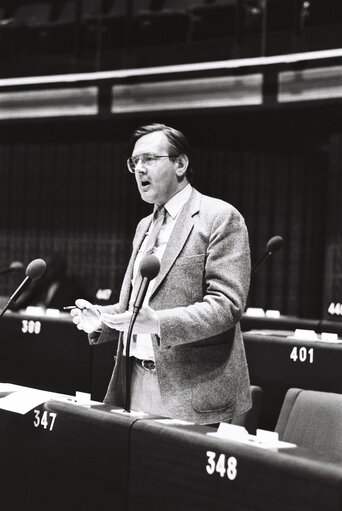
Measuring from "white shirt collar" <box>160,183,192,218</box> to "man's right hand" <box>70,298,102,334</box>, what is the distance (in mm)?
358

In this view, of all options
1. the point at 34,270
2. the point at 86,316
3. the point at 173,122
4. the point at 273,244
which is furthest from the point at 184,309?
the point at 173,122

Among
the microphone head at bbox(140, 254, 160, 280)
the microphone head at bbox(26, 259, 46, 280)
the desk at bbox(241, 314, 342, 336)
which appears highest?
the microphone head at bbox(140, 254, 160, 280)

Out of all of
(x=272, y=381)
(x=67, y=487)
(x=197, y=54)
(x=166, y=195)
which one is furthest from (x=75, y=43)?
(x=67, y=487)

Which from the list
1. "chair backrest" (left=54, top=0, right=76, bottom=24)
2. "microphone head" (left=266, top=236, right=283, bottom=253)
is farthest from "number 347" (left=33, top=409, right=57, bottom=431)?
"chair backrest" (left=54, top=0, right=76, bottom=24)

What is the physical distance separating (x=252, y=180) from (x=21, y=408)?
20.1 feet

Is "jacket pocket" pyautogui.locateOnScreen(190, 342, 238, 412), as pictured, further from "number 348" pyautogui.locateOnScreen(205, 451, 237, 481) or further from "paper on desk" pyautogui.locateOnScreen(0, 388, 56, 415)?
"number 348" pyautogui.locateOnScreen(205, 451, 237, 481)

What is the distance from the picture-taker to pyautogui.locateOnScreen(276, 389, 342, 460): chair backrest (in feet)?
8.11

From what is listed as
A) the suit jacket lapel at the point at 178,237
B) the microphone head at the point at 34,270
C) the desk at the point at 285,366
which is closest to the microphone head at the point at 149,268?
the suit jacket lapel at the point at 178,237

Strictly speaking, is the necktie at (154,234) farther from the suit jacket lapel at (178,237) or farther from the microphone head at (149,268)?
the microphone head at (149,268)

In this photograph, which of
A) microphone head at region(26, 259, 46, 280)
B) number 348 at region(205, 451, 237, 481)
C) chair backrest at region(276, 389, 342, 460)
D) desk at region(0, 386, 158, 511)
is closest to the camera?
number 348 at region(205, 451, 237, 481)

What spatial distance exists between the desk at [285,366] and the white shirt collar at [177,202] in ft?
4.85

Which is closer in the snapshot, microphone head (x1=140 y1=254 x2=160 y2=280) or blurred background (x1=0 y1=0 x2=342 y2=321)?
microphone head (x1=140 y1=254 x2=160 y2=280)

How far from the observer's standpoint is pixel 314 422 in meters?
2.55

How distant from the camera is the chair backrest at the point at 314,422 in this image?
2471 mm
